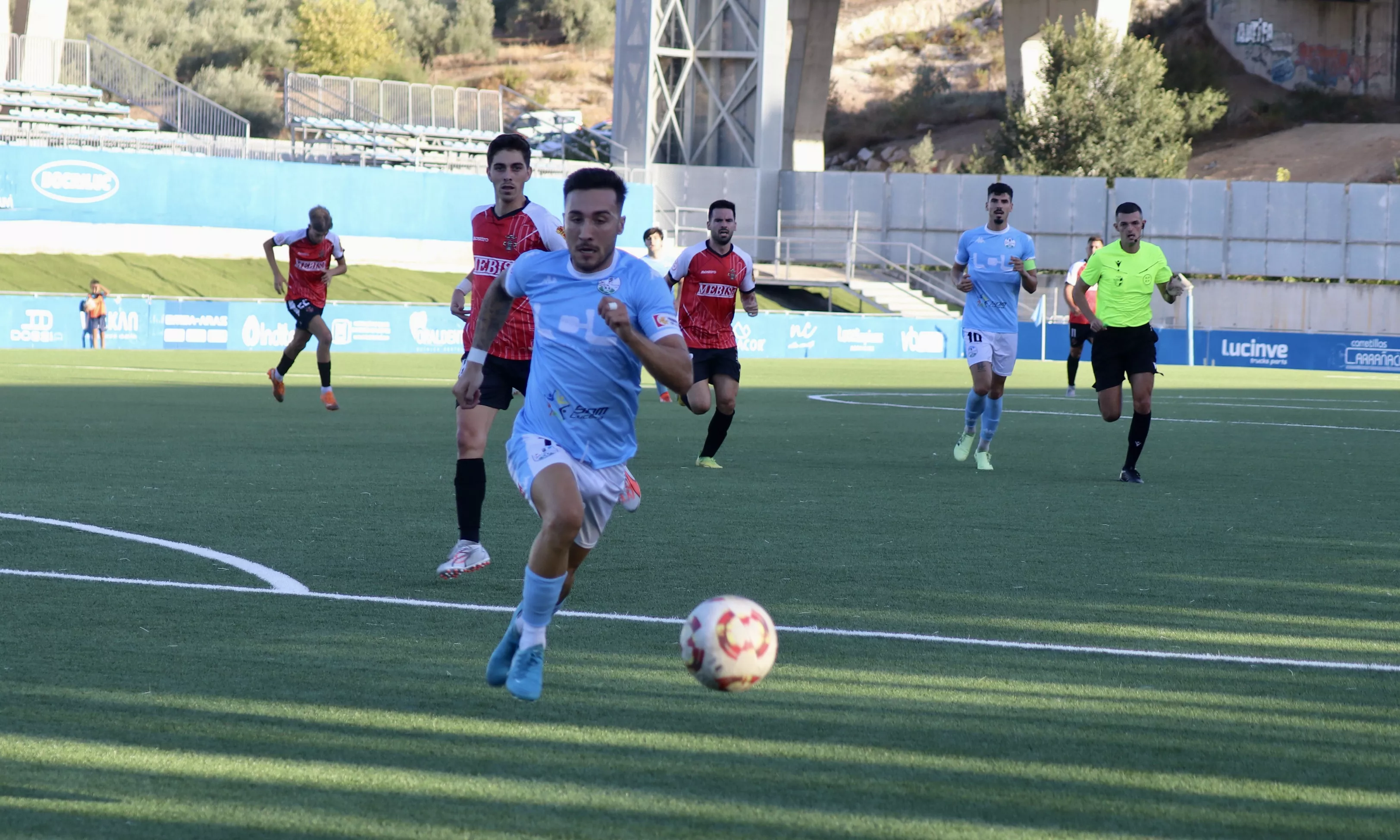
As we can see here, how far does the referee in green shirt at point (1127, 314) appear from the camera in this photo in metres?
13.7

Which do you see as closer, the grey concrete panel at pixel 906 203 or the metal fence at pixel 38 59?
the metal fence at pixel 38 59

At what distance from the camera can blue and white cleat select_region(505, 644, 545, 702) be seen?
17.7 feet

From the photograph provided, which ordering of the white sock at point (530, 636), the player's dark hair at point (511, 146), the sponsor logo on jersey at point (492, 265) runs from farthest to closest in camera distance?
1. the sponsor logo on jersey at point (492, 265)
2. the player's dark hair at point (511, 146)
3. the white sock at point (530, 636)

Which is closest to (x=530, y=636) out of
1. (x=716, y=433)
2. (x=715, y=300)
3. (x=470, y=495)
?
(x=470, y=495)

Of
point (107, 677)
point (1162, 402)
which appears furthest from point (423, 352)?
point (107, 677)

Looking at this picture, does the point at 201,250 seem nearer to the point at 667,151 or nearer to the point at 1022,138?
the point at 667,151

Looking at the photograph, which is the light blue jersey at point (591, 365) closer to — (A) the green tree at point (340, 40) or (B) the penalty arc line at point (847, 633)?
(B) the penalty arc line at point (847, 633)

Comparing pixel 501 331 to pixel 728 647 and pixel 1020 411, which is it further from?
pixel 1020 411

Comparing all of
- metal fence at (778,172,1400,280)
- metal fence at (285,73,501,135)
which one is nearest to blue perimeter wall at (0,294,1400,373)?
metal fence at (778,172,1400,280)

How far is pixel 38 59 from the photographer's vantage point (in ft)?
152

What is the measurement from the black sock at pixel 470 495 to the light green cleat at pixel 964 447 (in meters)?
6.99

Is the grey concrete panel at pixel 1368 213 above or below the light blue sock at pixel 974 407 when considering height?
above

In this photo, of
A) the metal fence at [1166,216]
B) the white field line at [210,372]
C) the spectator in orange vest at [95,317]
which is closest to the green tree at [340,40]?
the metal fence at [1166,216]

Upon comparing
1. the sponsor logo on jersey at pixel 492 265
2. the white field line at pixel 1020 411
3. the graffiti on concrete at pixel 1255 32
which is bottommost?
the white field line at pixel 1020 411
